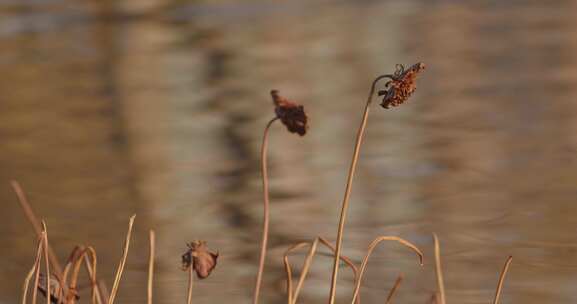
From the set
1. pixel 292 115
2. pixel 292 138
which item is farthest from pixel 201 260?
pixel 292 138

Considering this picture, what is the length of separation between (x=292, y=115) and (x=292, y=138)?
9.65ft

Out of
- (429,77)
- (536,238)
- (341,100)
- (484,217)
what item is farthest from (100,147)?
(536,238)

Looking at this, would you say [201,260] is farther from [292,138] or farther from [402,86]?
[292,138]

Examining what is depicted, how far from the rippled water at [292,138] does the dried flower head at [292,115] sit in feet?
3.24

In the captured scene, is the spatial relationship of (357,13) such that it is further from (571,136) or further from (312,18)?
(571,136)

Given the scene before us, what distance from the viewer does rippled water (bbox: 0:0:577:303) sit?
2084mm

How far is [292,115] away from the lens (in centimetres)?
73

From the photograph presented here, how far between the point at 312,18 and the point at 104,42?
92cm

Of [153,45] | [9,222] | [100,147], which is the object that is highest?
[153,45]

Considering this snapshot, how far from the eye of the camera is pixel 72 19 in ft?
17.9

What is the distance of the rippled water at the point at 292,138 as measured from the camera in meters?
2.08

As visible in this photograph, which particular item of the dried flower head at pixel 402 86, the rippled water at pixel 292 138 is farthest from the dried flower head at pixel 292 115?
the rippled water at pixel 292 138

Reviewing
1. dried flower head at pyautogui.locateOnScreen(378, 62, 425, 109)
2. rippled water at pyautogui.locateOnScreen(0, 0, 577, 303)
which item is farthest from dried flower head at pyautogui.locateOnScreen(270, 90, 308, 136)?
rippled water at pyautogui.locateOnScreen(0, 0, 577, 303)

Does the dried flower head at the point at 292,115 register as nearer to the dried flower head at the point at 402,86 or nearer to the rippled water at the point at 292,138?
the dried flower head at the point at 402,86
